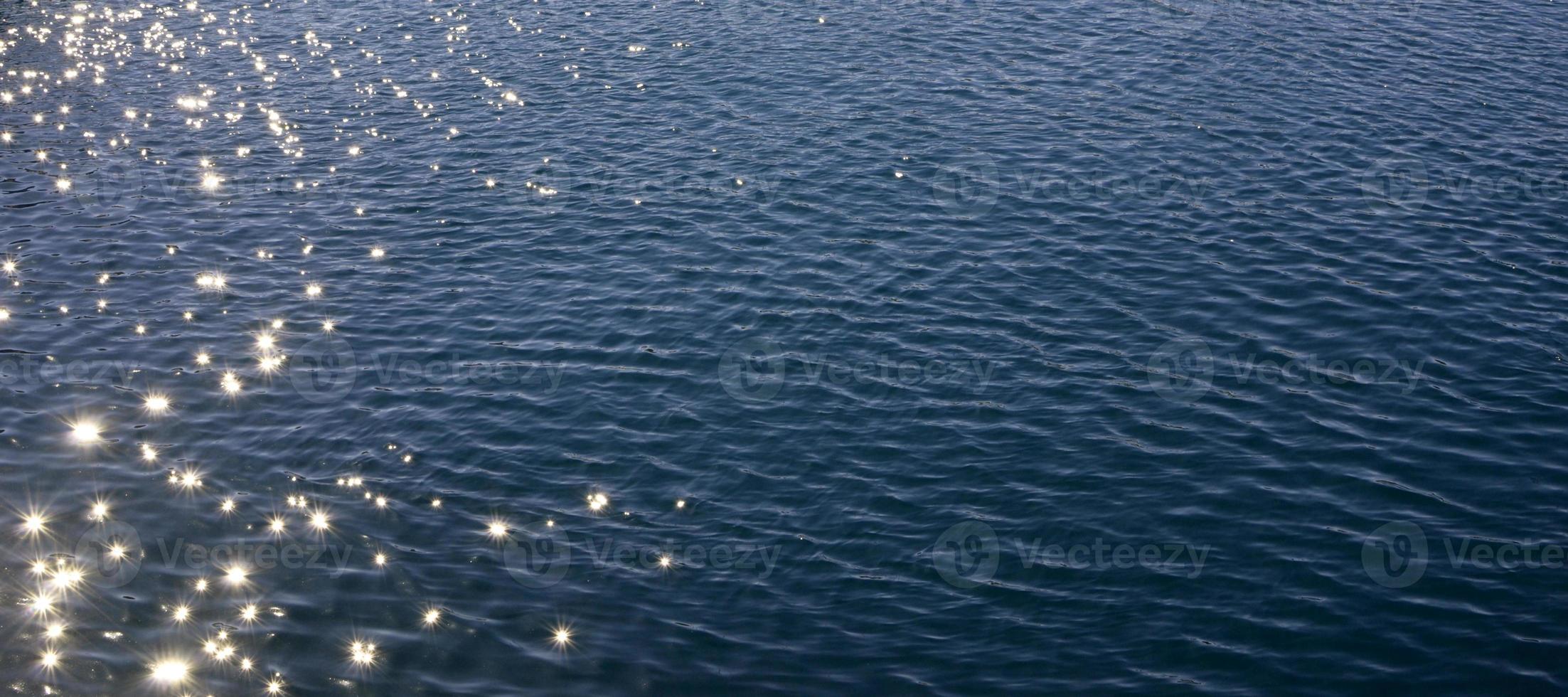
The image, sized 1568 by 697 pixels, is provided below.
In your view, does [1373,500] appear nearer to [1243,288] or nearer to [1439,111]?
[1243,288]

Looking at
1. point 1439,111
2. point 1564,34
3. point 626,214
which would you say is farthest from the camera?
A: point 1564,34

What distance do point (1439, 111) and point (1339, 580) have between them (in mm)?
36680

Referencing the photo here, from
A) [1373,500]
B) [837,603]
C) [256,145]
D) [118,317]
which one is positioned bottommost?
[837,603]

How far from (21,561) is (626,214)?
26672mm

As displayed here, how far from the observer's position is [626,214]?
2073 inches

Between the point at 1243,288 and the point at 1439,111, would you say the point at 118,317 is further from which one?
the point at 1439,111

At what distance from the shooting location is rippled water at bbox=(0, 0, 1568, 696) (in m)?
30.3

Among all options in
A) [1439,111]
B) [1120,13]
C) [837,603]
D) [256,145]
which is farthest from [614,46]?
[837,603]

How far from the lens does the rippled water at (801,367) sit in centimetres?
3033

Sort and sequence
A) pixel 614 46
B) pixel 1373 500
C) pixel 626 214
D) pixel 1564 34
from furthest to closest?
pixel 614 46 → pixel 1564 34 → pixel 626 214 → pixel 1373 500

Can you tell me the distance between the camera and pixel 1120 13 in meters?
73.9

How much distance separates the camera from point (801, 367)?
4178cm

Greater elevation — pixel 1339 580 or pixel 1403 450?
pixel 1403 450

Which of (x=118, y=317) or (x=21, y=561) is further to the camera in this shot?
(x=118, y=317)
